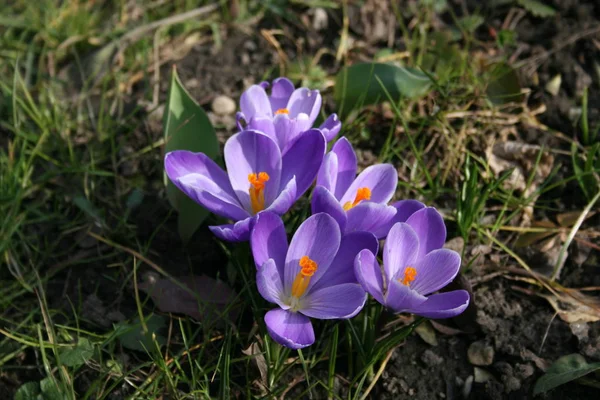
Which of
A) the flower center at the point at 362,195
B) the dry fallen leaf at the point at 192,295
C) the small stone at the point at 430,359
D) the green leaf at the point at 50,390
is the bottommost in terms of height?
the small stone at the point at 430,359

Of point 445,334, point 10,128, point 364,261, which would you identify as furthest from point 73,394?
point 10,128

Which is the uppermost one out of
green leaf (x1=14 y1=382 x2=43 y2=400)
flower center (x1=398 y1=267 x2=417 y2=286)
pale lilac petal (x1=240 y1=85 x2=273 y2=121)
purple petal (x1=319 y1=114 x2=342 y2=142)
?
pale lilac petal (x1=240 y1=85 x2=273 y2=121)

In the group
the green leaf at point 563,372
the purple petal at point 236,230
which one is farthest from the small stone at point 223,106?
the green leaf at point 563,372

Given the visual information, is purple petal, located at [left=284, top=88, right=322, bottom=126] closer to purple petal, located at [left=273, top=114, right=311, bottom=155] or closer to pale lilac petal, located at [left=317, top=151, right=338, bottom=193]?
purple petal, located at [left=273, top=114, right=311, bottom=155]

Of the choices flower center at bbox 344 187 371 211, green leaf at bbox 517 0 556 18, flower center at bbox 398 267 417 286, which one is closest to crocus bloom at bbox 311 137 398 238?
flower center at bbox 344 187 371 211

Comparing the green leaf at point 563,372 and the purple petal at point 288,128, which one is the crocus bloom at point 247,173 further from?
the green leaf at point 563,372

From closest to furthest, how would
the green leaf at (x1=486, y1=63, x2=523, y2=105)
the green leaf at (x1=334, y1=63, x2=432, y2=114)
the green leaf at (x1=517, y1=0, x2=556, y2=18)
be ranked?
the green leaf at (x1=334, y1=63, x2=432, y2=114), the green leaf at (x1=486, y1=63, x2=523, y2=105), the green leaf at (x1=517, y1=0, x2=556, y2=18)

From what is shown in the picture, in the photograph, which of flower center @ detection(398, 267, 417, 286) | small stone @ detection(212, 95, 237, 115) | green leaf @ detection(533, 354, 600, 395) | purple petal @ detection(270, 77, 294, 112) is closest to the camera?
flower center @ detection(398, 267, 417, 286)
